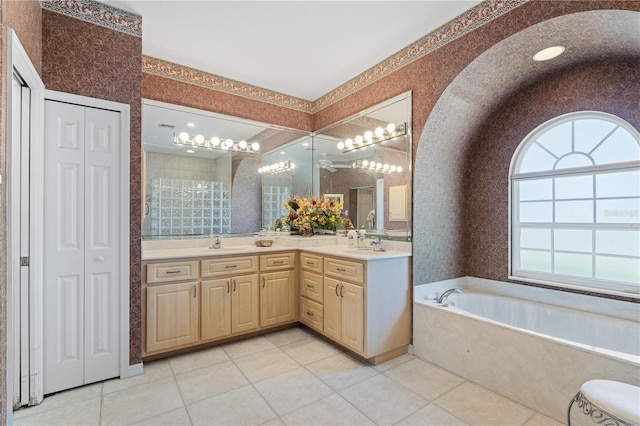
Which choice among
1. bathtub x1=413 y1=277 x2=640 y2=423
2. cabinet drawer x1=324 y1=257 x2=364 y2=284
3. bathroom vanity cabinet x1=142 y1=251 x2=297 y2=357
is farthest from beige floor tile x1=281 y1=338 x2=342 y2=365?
bathtub x1=413 y1=277 x2=640 y2=423

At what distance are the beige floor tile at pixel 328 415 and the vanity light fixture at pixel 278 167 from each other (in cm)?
259

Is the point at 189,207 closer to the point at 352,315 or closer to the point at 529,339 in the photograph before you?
the point at 352,315

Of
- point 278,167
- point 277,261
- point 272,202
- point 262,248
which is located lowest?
point 277,261

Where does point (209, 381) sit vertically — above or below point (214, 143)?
below

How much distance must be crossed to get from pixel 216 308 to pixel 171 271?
540 millimetres

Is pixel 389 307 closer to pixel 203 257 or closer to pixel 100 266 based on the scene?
pixel 203 257

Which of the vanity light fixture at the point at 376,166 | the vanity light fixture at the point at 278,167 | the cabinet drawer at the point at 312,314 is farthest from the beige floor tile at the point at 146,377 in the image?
the vanity light fixture at the point at 376,166

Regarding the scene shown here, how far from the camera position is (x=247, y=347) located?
2.82m

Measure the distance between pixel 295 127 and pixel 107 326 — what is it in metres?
2.95

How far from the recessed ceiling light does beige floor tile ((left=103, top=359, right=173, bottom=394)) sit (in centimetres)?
377

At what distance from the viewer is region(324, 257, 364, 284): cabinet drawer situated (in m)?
2.50

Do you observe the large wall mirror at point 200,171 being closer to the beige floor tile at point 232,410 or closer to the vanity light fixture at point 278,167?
the vanity light fixture at point 278,167

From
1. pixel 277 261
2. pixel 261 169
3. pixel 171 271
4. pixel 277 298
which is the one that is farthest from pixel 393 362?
pixel 261 169

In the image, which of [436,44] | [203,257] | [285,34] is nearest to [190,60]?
[285,34]
